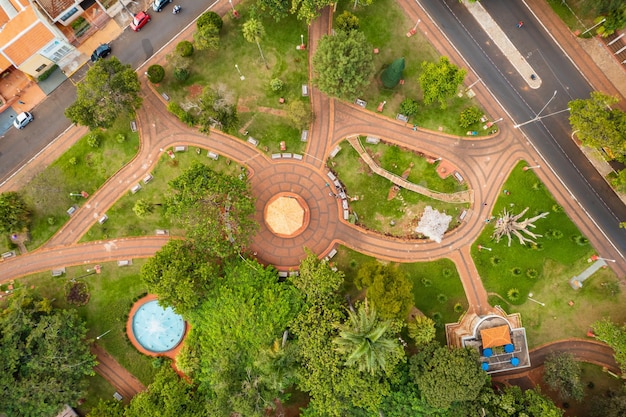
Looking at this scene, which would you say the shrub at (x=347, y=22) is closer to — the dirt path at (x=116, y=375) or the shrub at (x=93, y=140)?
the shrub at (x=93, y=140)

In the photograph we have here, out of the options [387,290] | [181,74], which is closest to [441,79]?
[387,290]

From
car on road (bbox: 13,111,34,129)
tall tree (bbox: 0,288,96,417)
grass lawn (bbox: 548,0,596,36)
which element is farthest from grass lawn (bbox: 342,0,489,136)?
tall tree (bbox: 0,288,96,417)

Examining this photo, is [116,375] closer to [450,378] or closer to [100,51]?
[450,378]

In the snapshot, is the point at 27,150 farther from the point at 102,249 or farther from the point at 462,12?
the point at 462,12

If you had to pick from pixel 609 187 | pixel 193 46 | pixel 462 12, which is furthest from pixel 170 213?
pixel 609 187

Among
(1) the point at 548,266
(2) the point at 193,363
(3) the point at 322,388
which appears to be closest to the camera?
(3) the point at 322,388

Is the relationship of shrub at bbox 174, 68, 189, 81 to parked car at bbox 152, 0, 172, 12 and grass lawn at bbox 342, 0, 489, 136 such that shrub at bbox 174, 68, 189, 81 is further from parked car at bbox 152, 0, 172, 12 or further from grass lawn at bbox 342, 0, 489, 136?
grass lawn at bbox 342, 0, 489, 136
